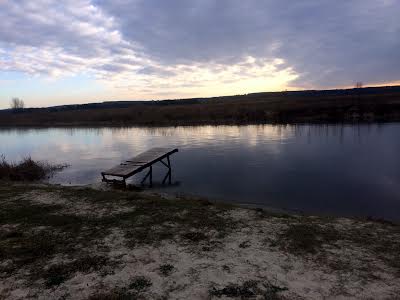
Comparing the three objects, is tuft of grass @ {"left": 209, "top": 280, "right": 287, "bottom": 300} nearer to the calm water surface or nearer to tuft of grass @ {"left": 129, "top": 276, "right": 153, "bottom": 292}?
tuft of grass @ {"left": 129, "top": 276, "right": 153, "bottom": 292}

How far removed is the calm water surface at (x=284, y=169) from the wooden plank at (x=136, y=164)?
1.19 m

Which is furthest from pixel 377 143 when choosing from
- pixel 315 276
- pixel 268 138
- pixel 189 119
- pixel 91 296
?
pixel 189 119

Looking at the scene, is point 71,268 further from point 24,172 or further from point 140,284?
point 24,172

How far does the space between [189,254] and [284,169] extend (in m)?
15.3

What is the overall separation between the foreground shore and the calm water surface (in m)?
4.98

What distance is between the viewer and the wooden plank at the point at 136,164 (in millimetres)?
17906

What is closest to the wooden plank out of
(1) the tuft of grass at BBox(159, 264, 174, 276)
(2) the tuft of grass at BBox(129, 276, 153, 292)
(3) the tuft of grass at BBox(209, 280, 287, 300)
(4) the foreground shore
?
(4) the foreground shore

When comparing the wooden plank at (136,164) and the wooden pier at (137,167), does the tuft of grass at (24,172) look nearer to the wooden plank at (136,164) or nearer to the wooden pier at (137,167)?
the wooden pier at (137,167)

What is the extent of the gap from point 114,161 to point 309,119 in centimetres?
4246

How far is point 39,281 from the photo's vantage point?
6.41 meters

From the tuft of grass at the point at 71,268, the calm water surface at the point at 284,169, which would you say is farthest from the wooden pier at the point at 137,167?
the tuft of grass at the point at 71,268

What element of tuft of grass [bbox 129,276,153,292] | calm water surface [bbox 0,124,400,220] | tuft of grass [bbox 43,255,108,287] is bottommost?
calm water surface [bbox 0,124,400,220]

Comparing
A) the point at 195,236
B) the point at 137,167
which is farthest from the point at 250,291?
the point at 137,167

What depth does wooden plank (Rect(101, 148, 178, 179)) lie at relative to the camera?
17.9 metres
